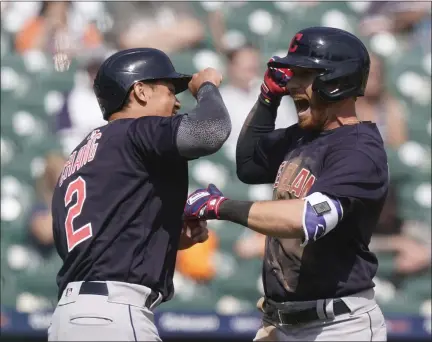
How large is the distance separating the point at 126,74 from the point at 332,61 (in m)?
0.78

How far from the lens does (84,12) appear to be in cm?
682

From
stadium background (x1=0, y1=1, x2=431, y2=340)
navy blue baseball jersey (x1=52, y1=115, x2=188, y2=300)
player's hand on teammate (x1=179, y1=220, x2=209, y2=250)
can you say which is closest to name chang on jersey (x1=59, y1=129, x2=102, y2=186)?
navy blue baseball jersey (x1=52, y1=115, x2=188, y2=300)

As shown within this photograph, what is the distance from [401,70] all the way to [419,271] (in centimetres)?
157

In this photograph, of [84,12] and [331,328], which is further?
[84,12]

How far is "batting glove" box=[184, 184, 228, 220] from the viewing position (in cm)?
323

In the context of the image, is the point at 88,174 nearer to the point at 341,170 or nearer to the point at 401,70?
the point at 341,170

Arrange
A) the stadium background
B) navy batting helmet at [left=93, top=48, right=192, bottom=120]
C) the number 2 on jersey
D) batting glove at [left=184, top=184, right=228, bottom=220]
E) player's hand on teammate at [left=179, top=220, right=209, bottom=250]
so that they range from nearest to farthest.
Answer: the number 2 on jersey, batting glove at [left=184, top=184, right=228, bottom=220], navy batting helmet at [left=93, top=48, right=192, bottom=120], player's hand on teammate at [left=179, top=220, right=209, bottom=250], the stadium background

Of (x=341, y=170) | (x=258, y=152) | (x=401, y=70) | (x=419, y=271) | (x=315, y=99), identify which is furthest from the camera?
(x=401, y=70)

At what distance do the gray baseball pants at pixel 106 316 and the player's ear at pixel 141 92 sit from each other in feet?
2.36

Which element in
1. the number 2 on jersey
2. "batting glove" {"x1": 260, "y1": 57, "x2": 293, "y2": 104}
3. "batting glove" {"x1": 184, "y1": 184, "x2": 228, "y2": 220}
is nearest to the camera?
the number 2 on jersey

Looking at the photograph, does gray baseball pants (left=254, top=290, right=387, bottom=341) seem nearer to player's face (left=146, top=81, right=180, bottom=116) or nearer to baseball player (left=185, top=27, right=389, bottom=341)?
baseball player (left=185, top=27, right=389, bottom=341)

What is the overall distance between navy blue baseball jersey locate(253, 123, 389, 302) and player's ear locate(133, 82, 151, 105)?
61 cm

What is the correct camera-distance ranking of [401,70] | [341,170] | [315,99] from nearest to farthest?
[341,170] → [315,99] → [401,70]

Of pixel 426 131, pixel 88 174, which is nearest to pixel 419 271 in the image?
pixel 426 131
